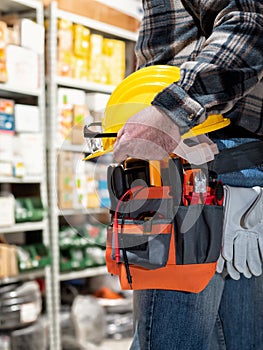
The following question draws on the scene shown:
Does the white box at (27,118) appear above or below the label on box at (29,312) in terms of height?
above

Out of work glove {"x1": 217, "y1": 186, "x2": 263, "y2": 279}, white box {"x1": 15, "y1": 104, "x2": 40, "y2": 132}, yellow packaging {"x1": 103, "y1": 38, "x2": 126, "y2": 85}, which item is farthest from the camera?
yellow packaging {"x1": 103, "y1": 38, "x2": 126, "y2": 85}

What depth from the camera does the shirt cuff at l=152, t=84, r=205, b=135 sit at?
1.08 meters

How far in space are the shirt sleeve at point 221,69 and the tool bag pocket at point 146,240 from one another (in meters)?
0.19

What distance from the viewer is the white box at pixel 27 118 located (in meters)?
3.28

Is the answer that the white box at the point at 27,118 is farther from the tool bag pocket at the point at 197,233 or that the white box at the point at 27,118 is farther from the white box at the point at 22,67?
the tool bag pocket at the point at 197,233

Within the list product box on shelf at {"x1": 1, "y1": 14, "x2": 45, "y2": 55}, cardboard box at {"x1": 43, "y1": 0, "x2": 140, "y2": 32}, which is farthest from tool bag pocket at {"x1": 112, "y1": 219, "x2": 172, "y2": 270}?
cardboard box at {"x1": 43, "y1": 0, "x2": 140, "y2": 32}

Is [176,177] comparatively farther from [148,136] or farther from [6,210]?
[6,210]

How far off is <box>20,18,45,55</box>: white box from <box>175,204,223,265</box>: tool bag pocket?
2.42 meters

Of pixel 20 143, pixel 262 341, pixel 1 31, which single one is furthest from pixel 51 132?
pixel 262 341

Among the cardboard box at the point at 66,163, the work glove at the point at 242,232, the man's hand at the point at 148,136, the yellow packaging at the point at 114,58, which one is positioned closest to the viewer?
the man's hand at the point at 148,136

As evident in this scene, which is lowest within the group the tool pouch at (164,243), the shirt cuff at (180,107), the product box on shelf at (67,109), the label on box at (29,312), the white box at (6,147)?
the label on box at (29,312)

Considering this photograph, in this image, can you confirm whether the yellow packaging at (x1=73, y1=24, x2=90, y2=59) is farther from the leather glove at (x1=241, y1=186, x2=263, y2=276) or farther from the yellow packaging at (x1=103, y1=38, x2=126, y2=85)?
the leather glove at (x1=241, y1=186, x2=263, y2=276)

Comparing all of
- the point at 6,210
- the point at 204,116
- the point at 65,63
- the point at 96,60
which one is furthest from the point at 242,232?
the point at 96,60

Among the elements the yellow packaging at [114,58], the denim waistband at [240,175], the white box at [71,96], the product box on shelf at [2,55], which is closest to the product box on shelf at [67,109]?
the white box at [71,96]
